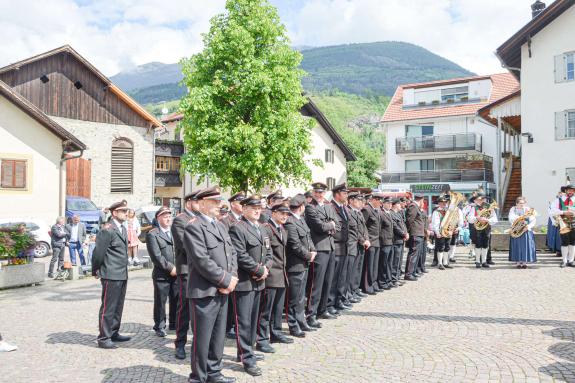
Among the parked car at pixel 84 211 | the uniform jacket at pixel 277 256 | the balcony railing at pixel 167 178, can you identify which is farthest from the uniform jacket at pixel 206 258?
the balcony railing at pixel 167 178

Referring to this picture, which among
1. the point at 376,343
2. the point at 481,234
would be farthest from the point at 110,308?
the point at 481,234

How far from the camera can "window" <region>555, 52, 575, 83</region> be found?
2314cm

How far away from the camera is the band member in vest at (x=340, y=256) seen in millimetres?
9078

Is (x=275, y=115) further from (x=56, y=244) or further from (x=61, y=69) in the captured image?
(x=61, y=69)

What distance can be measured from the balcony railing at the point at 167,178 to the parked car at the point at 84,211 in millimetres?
13447

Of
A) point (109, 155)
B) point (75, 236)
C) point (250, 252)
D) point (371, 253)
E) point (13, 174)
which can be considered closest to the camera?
point (250, 252)

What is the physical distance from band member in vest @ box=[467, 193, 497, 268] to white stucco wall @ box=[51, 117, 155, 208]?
2180 cm

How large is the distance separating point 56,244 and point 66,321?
6476 millimetres

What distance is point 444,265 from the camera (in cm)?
1506

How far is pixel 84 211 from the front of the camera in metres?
24.5

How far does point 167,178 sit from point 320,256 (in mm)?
32358

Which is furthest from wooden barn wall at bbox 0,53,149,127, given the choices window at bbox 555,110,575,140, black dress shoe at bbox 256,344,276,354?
black dress shoe at bbox 256,344,276,354

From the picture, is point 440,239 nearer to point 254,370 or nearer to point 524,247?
point 524,247

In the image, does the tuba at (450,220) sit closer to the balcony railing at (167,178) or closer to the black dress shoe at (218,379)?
the black dress shoe at (218,379)
